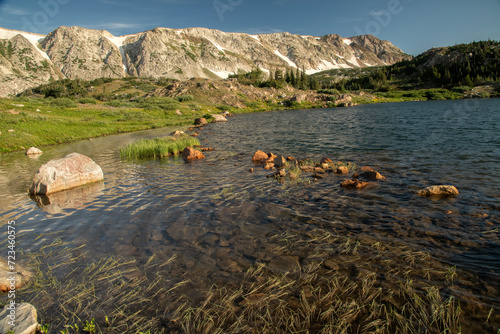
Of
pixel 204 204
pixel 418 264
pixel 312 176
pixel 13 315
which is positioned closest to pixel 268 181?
pixel 312 176

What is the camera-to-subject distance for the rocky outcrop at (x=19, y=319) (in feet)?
14.2

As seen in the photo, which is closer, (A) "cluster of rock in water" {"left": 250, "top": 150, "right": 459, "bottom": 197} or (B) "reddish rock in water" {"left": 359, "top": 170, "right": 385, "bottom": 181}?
(A) "cluster of rock in water" {"left": 250, "top": 150, "right": 459, "bottom": 197}

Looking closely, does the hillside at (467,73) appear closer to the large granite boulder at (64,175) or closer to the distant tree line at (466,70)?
the distant tree line at (466,70)

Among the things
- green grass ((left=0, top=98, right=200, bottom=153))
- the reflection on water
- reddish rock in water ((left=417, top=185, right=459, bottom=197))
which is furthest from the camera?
green grass ((left=0, top=98, right=200, bottom=153))

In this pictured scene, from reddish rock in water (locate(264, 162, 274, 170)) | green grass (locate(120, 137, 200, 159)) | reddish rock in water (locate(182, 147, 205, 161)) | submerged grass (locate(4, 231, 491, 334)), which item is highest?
green grass (locate(120, 137, 200, 159))

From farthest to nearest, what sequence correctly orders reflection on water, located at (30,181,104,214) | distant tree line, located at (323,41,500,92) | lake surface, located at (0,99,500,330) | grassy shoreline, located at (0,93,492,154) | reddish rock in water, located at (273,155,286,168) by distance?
distant tree line, located at (323,41,500,92)
grassy shoreline, located at (0,93,492,154)
reddish rock in water, located at (273,155,286,168)
reflection on water, located at (30,181,104,214)
lake surface, located at (0,99,500,330)

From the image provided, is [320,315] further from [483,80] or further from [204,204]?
[483,80]

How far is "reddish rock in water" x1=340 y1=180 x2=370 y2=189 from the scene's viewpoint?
12.2m

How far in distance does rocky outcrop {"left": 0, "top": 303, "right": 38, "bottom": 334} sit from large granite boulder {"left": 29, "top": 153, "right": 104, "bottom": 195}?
10.7 m

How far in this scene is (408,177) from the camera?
1332 cm

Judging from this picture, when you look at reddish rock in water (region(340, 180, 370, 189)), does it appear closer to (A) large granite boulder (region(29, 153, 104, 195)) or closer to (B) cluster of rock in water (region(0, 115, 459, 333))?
(B) cluster of rock in water (region(0, 115, 459, 333))

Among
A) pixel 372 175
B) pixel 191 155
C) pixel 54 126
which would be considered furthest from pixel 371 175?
pixel 54 126

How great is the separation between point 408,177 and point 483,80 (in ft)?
640

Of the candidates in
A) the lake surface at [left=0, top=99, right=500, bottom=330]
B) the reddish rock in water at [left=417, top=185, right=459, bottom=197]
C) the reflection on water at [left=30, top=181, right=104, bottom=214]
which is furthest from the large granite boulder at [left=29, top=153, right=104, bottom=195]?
the reddish rock in water at [left=417, top=185, right=459, bottom=197]
